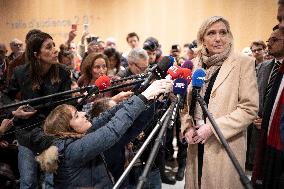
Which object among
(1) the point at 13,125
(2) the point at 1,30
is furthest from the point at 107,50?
(2) the point at 1,30

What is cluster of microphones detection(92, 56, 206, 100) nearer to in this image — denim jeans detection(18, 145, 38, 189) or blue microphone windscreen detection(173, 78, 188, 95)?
blue microphone windscreen detection(173, 78, 188, 95)

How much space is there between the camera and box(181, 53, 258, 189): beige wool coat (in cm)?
183

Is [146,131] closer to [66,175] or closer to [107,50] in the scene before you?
[66,175]

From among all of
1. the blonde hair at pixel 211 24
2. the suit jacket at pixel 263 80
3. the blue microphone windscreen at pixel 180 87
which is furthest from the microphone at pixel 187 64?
the suit jacket at pixel 263 80

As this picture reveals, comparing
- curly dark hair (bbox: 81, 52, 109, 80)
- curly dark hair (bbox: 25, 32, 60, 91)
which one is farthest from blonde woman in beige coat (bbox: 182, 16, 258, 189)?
curly dark hair (bbox: 81, 52, 109, 80)

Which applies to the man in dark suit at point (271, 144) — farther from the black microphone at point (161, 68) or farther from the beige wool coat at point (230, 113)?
the black microphone at point (161, 68)

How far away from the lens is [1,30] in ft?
28.0

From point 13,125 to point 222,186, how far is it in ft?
4.96

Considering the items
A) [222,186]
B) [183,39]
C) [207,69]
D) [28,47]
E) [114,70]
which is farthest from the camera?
[183,39]

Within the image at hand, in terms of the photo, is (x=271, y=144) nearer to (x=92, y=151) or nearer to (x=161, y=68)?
(x=161, y=68)

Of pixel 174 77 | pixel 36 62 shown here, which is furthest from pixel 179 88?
pixel 36 62

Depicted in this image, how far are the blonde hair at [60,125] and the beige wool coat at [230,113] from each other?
726 mm

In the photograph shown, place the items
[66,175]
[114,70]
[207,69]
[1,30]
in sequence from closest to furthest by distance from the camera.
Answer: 1. [66,175]
2. [207,69]
3. [114,70]
4. [1,30]

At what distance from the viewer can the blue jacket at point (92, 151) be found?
65.5 inches
